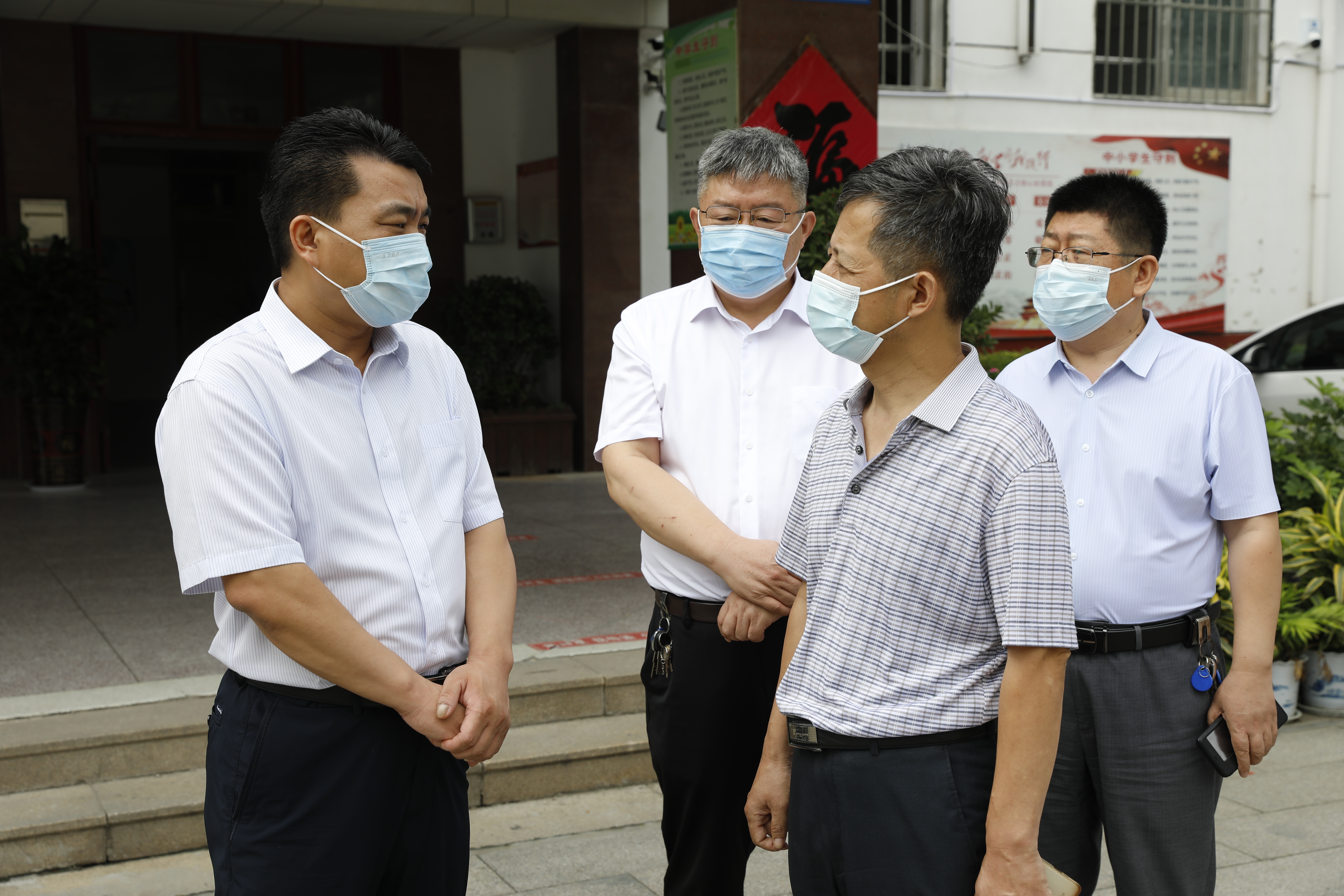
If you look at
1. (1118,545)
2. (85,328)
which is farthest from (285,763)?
(85,328)

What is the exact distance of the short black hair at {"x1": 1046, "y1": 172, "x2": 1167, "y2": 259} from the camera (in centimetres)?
273

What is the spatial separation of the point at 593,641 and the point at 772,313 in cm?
275

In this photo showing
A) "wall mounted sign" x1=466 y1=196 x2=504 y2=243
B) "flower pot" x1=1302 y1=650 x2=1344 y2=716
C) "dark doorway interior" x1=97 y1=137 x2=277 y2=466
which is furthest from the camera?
"dark doorway interior" x1=97 y1=137 x2=277 y2=466

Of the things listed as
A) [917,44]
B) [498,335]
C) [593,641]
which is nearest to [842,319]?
[593,641]

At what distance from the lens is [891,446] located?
1941mm

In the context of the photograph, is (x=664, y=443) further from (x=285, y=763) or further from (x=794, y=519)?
(x=285, y=763)

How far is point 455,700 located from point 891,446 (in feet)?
2.76

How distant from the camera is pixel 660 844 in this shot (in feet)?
13.2

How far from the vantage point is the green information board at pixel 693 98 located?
21.5ft

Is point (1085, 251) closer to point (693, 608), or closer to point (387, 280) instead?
point (693, 608)

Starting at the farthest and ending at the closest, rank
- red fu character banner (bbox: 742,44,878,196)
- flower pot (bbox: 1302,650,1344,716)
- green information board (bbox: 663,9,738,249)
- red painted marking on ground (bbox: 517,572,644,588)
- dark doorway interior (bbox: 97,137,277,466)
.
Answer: dark doorway interior (bbox: 97,137,277,466) < green information board (bbox: 663,9,738,249) < red painted marking on ground (bbox: 517,572,644,588) < red fu character banner (bbox: 742,44,878,196) < flower pot (bbox: 1302,650,1344,716)

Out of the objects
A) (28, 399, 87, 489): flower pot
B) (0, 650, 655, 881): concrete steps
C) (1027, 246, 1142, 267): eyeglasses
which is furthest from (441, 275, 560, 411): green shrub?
(1027, 246, 1142, 267): eyeglasses

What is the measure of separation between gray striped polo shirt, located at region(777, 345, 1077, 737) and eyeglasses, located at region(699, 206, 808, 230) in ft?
2.78

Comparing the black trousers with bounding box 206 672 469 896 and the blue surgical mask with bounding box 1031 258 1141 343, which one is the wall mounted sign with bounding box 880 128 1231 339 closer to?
the blue surgical mask with bounding box 1031 258 1141 343
